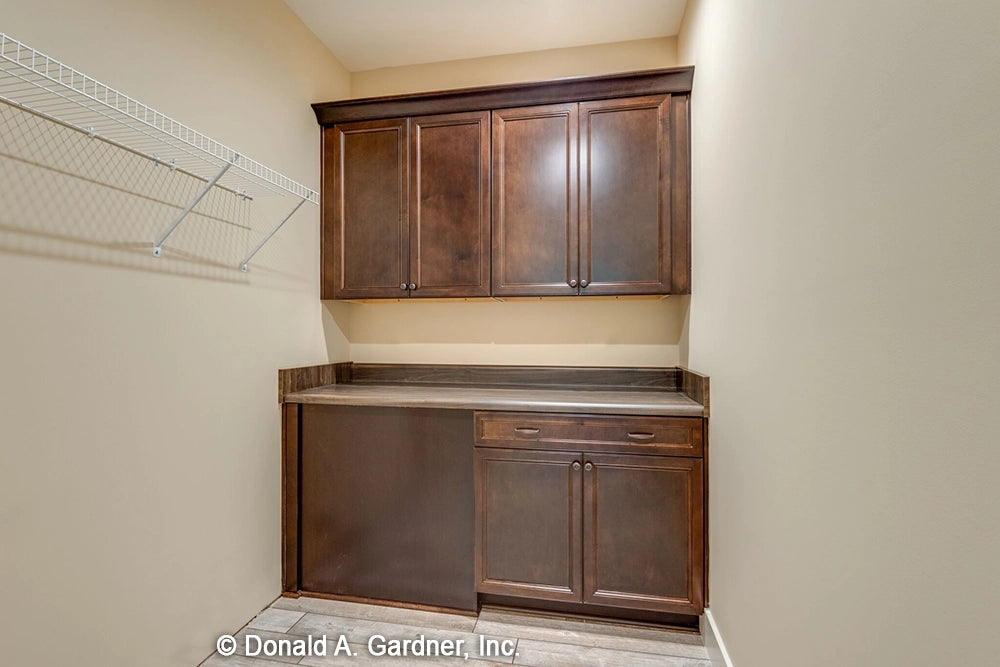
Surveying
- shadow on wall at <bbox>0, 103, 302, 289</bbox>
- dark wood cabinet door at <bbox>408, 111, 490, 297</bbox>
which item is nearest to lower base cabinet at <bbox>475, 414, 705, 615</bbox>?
dark wood cabinet door at <bbox>408, 111, 490, 297</bbox>

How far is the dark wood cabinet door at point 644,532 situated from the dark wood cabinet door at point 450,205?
3.40 ft

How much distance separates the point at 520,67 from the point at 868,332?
2412 mm

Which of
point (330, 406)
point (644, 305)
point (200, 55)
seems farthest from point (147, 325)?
point (644, 305)

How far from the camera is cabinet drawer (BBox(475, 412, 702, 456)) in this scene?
1.91 m

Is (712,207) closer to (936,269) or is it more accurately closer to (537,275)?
(537,275)

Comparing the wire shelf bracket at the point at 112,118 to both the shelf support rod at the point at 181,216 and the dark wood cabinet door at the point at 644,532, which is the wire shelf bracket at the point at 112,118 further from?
the dark wood cabinet door at the point at 644,532

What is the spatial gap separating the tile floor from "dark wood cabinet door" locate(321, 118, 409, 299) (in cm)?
144

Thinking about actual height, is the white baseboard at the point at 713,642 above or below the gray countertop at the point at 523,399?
below

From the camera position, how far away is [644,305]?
2.50 meters

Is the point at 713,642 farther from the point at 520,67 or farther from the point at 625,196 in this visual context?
the point at 520,67

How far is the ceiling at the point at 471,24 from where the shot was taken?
2.23 metres

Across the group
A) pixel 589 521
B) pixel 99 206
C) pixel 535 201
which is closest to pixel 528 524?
pixel 589 521

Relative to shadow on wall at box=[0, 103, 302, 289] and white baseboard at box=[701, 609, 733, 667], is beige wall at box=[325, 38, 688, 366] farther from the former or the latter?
white baseboard at box=[701, 609, 733, 667]

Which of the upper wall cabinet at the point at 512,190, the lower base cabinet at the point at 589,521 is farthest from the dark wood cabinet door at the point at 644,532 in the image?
the upper wall cabinet at the point at 512,190
